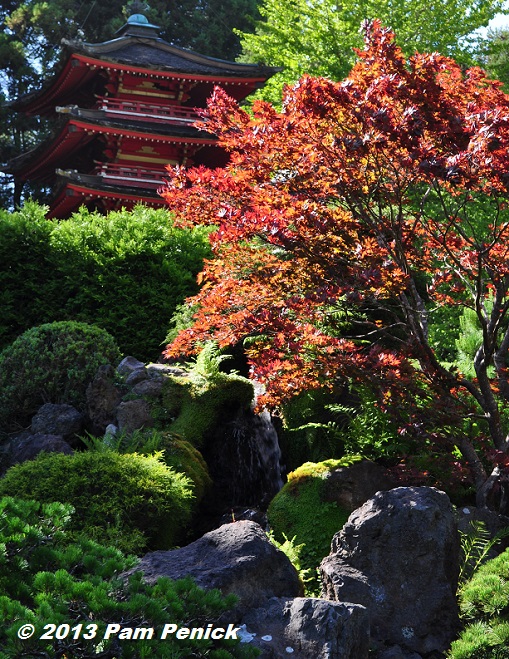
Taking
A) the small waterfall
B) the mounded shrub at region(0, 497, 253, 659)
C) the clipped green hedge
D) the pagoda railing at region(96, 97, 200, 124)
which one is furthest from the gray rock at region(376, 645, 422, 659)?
the pagoda railing at region(96, 97, 200, 124)

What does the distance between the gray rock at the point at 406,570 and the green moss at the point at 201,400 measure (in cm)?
360

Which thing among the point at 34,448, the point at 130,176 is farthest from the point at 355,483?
the point at 130,176

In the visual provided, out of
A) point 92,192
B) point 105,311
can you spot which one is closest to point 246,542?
point 105,311

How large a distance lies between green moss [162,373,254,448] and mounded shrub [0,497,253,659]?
4721 millimetres

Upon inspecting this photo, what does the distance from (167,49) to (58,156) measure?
4.87m

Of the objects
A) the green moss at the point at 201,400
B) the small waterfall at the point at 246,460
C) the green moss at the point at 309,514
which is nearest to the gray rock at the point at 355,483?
the green moss at the point at 309,514

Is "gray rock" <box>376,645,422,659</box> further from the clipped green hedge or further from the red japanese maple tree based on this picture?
the clipped green hedge

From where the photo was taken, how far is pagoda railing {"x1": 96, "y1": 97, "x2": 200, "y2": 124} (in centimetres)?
2248

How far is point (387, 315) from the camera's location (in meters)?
10.8

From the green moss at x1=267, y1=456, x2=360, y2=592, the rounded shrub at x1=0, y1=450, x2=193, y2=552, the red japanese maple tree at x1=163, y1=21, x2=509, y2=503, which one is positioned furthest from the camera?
the green moss at x1=267, y1=456, x2=360, y2=592

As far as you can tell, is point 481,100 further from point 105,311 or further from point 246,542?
point 105,311

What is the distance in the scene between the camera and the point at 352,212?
7762 millimetres

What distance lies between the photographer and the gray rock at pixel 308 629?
15.0 ft

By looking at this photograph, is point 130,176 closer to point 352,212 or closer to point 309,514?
point 352,212
